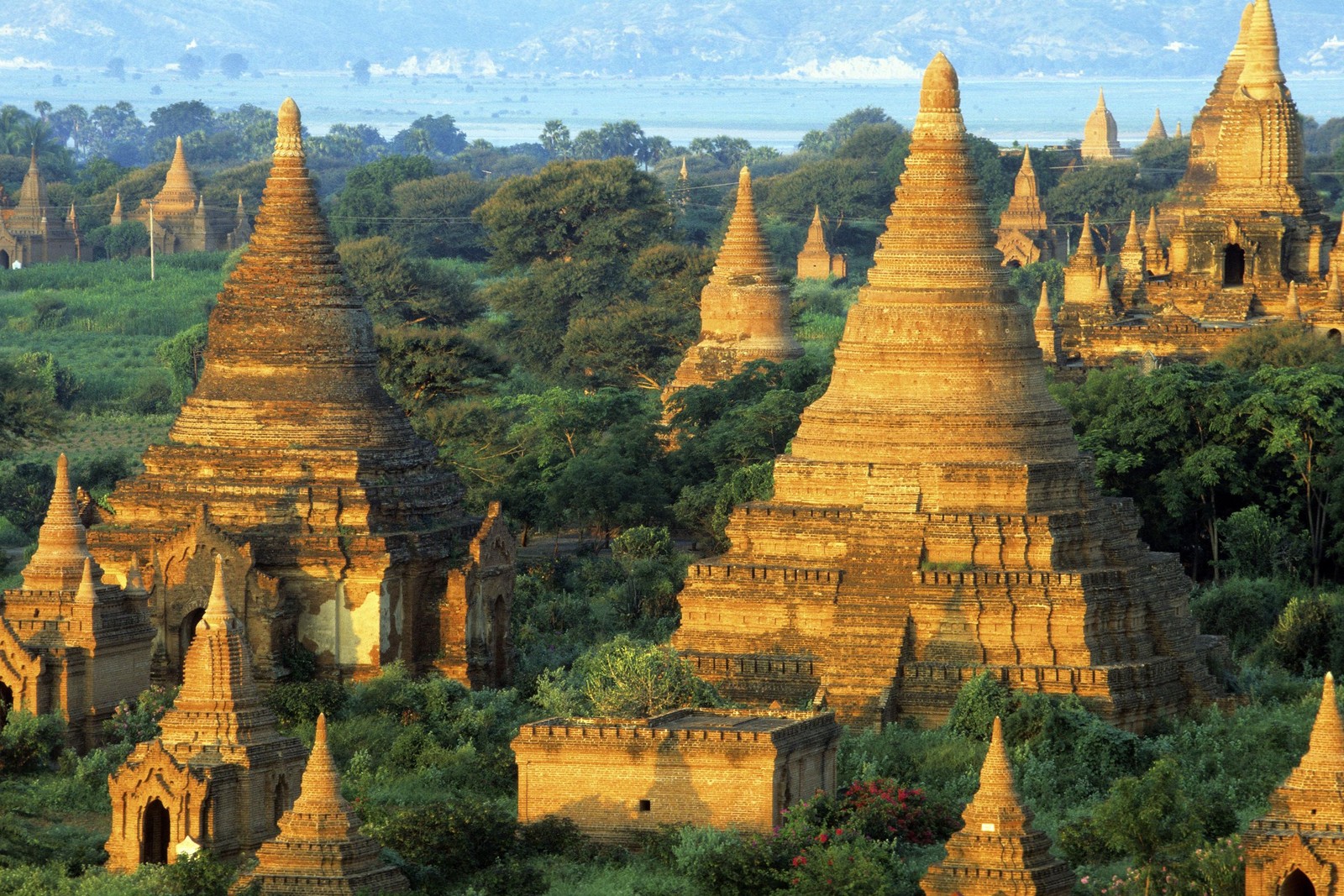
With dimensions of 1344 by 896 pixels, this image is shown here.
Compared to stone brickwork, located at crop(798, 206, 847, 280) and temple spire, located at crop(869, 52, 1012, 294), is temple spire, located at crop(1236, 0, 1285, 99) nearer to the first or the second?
temple spire, located at crop(869, 52, 1012, 294)

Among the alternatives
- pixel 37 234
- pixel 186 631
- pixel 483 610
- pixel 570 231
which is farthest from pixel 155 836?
pixel 37 234

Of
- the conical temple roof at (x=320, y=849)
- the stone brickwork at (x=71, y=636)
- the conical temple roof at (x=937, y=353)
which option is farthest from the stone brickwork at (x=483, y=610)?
the conical temple roof at (x=320, y=849)

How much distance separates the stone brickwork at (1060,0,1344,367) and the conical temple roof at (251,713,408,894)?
115ft

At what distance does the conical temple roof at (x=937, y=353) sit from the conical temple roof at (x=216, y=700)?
374 inches

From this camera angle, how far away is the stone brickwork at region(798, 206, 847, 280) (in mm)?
117250

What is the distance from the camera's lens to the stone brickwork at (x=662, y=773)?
3772 centimetres

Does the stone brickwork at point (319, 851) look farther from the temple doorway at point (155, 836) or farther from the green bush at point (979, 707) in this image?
the green bush at point (979, 707)

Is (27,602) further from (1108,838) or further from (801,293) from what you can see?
(801,293)

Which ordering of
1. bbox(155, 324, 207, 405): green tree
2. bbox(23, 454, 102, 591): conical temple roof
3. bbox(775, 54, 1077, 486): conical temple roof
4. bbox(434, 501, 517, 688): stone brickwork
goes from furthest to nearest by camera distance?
1. bbox(155, 324, 207, 405): green tree
2. bbox(434, 501, 517, 688): stone brickwork
3. bbox(775, 54, 1077, 486): conical temple roof
4. bbox(23, 454, 102, 591): conical temple roof

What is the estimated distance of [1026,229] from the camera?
12238 centimetres

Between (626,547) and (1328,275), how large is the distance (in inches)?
821

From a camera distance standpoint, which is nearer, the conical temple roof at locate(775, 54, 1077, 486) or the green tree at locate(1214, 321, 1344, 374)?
the conical temple roof at locate(775, 54, 1077, 486)

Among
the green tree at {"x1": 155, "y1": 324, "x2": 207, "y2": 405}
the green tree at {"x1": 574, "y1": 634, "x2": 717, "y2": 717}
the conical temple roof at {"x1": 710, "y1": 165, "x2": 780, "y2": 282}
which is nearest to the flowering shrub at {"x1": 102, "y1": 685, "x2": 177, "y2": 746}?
the green tree at {"x1": 574, "y1": 634, "x2": 717, "y2": 717}

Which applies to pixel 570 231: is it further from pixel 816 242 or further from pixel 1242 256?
pixel 1242 256
